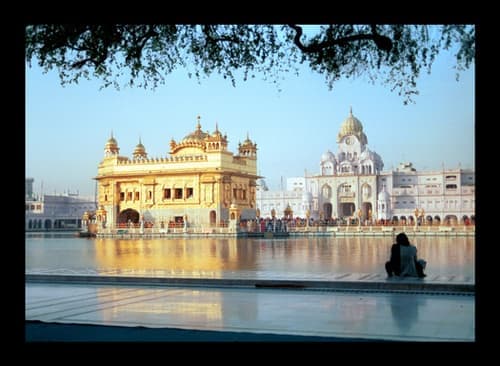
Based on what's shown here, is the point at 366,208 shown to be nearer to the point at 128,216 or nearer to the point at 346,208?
the point at 346,208

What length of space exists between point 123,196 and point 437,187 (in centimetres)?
2097

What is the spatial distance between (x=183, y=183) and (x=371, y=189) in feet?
52.7

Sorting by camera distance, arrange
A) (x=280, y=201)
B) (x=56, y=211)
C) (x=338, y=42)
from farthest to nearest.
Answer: (x=56, y=211) < (x=280, y=201) < (x=338, y=42)

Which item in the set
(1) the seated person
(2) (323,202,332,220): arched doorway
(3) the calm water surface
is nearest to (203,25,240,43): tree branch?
(1) the seated person

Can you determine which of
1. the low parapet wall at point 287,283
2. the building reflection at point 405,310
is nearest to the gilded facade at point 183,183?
the low parapet wall at point 287,283

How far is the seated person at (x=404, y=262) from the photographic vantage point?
6801mm

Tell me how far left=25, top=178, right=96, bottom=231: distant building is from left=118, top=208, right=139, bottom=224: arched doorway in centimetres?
1677

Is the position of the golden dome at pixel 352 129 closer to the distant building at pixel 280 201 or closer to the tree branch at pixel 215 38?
the distant building at pixel 280 201

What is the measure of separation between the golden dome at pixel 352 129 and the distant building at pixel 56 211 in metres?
22.8

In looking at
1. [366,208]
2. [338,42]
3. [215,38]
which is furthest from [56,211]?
[338,42]

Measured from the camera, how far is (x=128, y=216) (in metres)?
42.6

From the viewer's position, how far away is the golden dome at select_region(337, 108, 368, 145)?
53781mm

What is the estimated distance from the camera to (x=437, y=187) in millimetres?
46688
